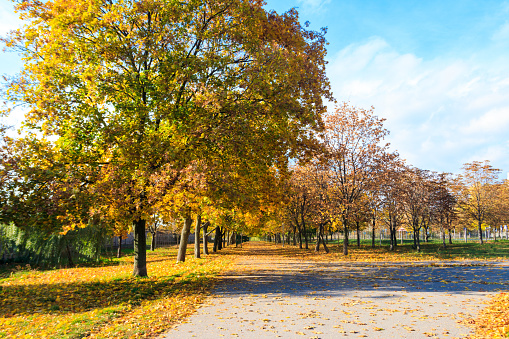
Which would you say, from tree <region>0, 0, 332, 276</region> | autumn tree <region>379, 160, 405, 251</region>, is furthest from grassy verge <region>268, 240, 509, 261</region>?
tree <region>0, 0, 332, 276</region>

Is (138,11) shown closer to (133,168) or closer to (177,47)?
(177,47)

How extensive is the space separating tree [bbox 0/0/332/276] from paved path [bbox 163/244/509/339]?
5080mm

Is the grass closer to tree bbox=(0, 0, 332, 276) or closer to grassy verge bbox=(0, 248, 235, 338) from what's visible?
grassy verge bbox=(0, 248, 235, 338)

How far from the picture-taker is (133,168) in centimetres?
1155

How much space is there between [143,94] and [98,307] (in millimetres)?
8293

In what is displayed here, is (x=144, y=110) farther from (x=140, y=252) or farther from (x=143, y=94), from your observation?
(x=140, y=252)

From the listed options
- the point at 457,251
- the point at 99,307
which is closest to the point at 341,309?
the point at 99,307

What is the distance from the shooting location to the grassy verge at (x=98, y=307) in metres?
6.38


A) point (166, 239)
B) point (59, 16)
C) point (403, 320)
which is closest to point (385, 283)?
point (403, 320)

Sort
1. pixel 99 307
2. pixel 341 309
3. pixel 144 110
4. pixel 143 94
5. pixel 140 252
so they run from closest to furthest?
pixel 341 309
pixel 99 307
pixel 144 110
pixel 143 94
pixel 140 252

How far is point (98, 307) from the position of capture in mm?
8656

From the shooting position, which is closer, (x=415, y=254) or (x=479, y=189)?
(x=415, y=254)

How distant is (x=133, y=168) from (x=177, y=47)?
486 cm

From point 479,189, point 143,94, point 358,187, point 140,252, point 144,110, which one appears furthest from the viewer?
point 479,189
